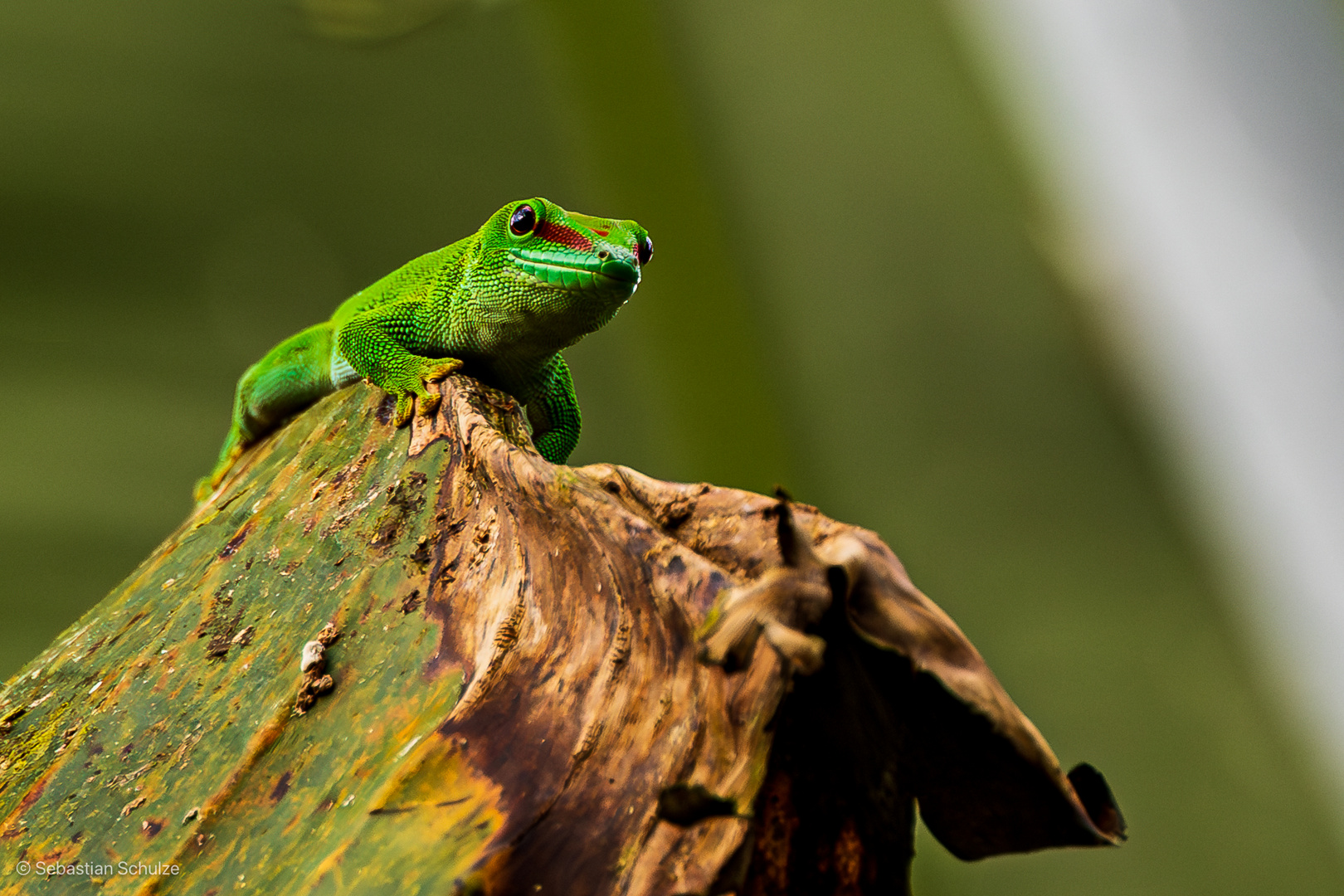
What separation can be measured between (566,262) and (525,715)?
0.87 metres

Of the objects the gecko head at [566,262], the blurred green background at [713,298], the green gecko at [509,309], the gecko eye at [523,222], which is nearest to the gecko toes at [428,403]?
the green gecko at [509,309]

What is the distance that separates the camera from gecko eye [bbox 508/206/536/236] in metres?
1.62

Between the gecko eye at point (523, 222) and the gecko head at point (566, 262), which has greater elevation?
the gecko eye at point (523, 222)

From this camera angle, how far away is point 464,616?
1.12m

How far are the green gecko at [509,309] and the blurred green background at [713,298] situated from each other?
2.25 meters

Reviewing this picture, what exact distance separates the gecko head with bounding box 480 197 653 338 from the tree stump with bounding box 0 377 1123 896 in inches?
11.2

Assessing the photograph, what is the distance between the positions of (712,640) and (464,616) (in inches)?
19.4

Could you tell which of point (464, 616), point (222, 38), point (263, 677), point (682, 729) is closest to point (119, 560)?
point (222, 38)

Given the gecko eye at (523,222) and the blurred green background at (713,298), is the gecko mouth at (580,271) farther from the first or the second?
the blurred green background at (713,298)

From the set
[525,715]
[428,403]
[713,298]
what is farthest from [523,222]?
[713,298]

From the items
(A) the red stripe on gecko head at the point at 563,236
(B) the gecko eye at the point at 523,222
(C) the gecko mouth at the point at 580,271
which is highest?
(B) the gecko eye at the point at 523,222

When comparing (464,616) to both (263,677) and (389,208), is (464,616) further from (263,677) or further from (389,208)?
(389,208)

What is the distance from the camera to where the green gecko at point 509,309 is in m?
1.57

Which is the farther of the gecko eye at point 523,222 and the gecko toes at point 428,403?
the gecko eye at point 523,222
